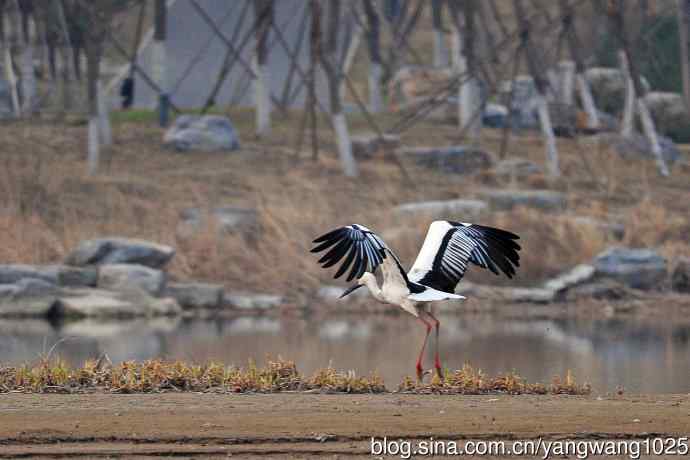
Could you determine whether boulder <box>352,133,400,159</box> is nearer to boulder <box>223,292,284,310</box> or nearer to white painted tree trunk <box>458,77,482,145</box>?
white painted tree trunk <box>458,77,482,145</box>

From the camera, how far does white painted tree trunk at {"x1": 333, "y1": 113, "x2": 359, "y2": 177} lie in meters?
26.2

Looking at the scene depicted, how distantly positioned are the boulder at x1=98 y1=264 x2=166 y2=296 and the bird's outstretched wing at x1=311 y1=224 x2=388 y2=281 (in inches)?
398

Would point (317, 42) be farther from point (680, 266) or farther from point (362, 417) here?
point (362, 417)

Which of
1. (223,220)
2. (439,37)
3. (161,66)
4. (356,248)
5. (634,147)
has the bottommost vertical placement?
(223,220)

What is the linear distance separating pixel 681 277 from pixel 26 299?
31.0ft

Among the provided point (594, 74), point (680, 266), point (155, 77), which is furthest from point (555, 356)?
point (594, 74)

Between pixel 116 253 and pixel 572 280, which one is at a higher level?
pixel 116 253

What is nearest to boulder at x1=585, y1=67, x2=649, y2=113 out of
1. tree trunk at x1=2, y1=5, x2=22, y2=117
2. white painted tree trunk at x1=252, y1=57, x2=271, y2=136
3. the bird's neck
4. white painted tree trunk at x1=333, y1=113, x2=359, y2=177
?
white painted tree trunk at x1=252, y1=57, x2=271, y2=136

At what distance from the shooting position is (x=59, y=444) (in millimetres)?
8055

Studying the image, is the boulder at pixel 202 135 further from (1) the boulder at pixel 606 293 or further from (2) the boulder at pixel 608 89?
(2) the boulder at pixel 608 89

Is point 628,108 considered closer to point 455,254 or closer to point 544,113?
point 544,113

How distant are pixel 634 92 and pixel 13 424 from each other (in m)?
22.1

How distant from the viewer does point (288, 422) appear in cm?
858

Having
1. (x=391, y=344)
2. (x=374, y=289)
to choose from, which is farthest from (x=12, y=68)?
(x=374, y=289)
